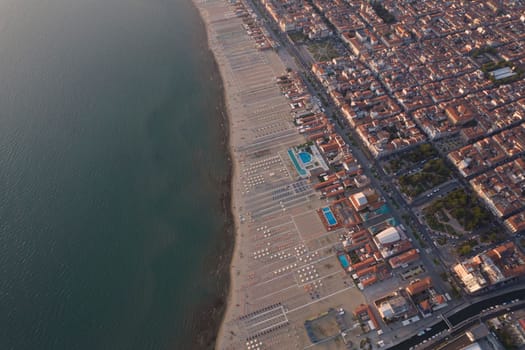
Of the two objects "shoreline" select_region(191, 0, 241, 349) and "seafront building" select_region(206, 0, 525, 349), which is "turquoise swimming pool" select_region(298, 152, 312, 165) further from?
"shoreline" select_region(191, 0, 241, 349)

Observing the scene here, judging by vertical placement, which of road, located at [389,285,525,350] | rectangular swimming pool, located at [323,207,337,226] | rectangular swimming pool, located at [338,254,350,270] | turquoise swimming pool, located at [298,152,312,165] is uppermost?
turquoise swimming pool, located at [298,152,312,165]

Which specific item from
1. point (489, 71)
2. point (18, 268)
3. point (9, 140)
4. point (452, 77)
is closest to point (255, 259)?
point (18, 268)

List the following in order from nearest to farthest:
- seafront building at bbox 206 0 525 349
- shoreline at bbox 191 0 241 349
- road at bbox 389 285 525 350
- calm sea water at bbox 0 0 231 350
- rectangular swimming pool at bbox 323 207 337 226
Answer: road at bbox 389 285 525 350 < seafront building at bbox 206 0 525 349 < shoreline at bbox 191 0 241 349 < calm sea water at bbox 0 0 231 350 < rectangular swimming pool at bbox 323 207 337 226

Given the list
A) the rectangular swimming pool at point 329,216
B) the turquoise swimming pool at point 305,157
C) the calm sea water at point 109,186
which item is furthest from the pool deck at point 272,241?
the calm sea water at point 109,186

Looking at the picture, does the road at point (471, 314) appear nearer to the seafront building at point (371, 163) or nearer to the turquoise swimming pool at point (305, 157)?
the seafront building at point (371, 163)

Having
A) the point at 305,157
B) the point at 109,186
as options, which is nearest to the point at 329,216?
the point at 305,157

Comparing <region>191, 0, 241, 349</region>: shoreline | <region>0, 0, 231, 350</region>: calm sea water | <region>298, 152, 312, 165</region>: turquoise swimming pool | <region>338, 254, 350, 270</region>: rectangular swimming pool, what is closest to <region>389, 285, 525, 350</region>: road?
<region>338, 254, 350, 270</region>: rectangular swimming pool
